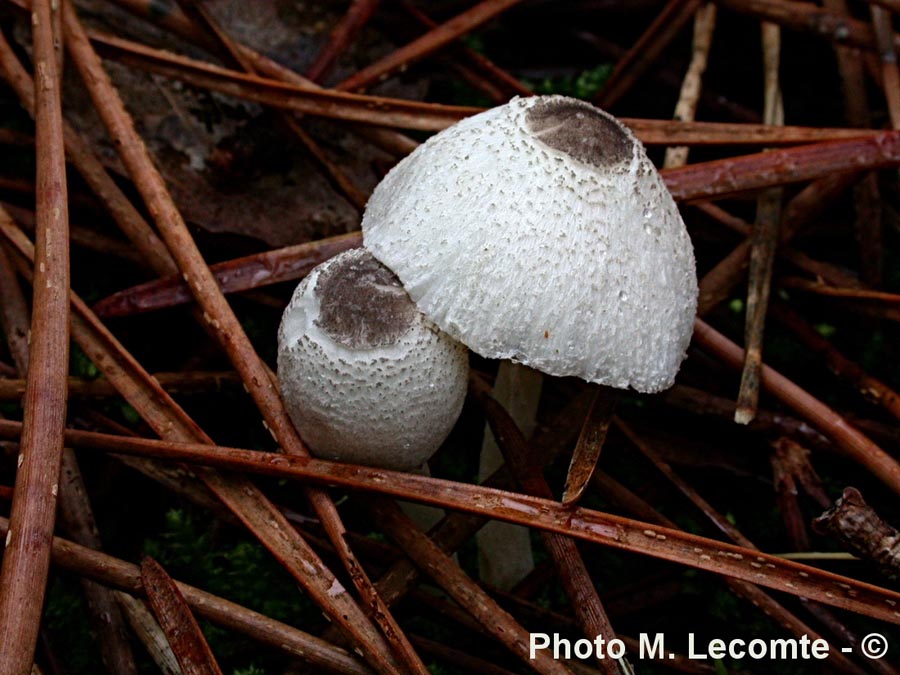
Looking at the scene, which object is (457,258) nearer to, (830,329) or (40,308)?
(40,308)

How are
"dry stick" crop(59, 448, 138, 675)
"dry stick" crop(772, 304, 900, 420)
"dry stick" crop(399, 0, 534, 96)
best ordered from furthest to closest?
"dry stick" crop(399, 0, 534, 96)
"dry stick" crop(772, 304, 900, 420)
"dry stick" crop(59, 448, 138, 675)

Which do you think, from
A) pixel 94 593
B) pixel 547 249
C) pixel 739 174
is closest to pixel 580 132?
pixel 547 249

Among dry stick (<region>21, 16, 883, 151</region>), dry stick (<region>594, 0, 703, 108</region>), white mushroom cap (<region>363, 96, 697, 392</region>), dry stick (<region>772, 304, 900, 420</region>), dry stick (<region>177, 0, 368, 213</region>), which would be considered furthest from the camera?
dry stick (<region>594, 0, 703, 108</region>)

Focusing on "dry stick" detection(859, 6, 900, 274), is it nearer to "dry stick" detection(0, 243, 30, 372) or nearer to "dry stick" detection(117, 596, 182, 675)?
"dry stick" detection(117, 596, 182, 675)

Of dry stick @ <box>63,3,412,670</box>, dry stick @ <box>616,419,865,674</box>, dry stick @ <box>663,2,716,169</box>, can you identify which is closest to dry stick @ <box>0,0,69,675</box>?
dry stick @ <box>63,3,412,670</box>

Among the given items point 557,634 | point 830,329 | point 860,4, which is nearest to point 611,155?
point 557,634

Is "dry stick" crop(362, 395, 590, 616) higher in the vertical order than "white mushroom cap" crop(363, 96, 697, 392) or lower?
lower

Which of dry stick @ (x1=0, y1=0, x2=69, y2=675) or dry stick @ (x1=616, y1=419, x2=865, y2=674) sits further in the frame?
dry stick @ (x1=616, y1=419, x2=865, y2=674)
